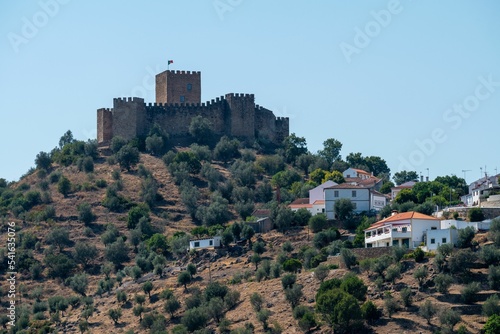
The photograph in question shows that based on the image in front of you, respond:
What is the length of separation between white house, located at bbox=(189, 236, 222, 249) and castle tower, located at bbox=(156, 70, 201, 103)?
25.6m

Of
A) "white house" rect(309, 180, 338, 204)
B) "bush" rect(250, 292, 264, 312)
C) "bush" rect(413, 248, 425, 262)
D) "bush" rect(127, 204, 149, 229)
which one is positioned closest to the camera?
"bush" rect(250, 292, 264, 312)

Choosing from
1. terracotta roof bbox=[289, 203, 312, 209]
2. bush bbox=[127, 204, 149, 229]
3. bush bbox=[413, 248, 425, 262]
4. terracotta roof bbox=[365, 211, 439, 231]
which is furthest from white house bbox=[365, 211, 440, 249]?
bush bbox=[127, 204, 149, 229]

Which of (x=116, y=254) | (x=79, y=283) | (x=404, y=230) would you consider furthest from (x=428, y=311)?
(x=116, y=254)

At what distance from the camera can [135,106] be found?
90500 mm

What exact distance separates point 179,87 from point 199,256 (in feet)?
91.4

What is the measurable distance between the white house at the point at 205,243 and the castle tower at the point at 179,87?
25.6 metres

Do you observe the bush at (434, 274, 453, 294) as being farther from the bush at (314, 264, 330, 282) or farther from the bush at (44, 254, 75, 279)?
the bush at (44, 254, 75, 279)

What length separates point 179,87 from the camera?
94188mm

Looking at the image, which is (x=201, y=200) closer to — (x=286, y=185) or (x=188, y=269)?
(x=286, y=185)

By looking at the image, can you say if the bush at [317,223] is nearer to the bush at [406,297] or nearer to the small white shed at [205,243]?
the small white shed at [205,243]

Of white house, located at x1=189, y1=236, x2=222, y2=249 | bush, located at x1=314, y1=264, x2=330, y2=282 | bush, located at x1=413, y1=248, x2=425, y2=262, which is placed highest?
white house, located at x1=189, y1=236, x2=222, y2=249

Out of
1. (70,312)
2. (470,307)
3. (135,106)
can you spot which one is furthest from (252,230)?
(135,106)

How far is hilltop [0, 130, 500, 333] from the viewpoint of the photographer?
185ft

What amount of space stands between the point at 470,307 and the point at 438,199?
768 inches
